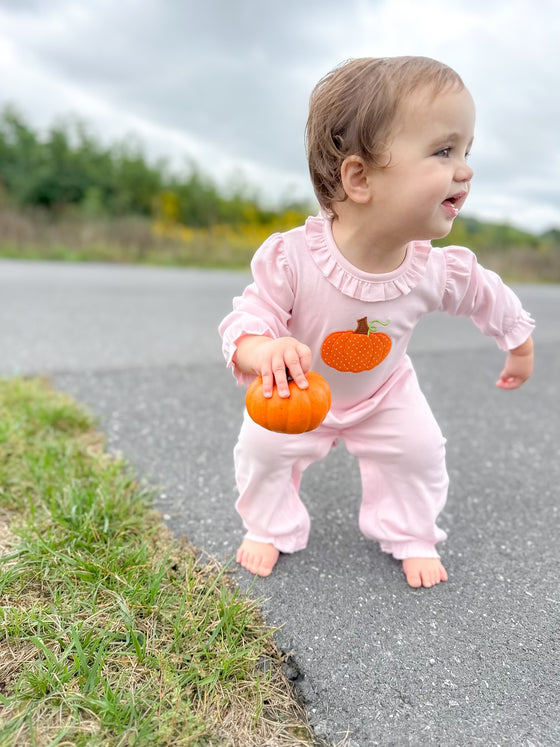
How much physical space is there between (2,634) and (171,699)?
42 cm

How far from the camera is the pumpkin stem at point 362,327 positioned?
1.69 meters

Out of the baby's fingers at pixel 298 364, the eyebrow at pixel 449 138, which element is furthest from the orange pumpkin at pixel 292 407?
the eyebrow at pixel 449 138

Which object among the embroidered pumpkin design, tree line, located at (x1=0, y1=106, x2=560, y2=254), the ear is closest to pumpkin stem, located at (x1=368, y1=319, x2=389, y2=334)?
the embroidered pumpkin design

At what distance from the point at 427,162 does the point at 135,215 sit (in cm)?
2019

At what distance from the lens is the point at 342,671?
4.63 ft

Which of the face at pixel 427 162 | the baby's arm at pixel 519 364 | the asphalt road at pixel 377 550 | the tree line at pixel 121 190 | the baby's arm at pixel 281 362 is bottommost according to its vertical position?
the tree line at pixel 121 190

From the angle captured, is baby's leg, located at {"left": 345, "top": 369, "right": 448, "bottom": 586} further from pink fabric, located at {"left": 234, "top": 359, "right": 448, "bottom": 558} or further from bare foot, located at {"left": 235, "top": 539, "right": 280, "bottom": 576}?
bare foot, located at {"left": 235, "top": 539, "right": 280, "bottom": 576}

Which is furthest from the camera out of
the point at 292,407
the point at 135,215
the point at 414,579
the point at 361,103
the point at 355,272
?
the point at 135,215

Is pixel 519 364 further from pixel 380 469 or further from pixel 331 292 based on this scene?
pixel 331 292

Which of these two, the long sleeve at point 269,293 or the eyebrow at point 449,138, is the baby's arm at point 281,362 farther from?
the eyebrow at point 449,138

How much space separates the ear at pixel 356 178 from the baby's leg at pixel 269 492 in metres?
0.67

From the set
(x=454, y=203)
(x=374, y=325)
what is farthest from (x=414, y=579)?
(x=454, y=203)

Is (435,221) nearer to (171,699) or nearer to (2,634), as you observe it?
(171,699)

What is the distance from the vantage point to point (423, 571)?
5.83 ft
